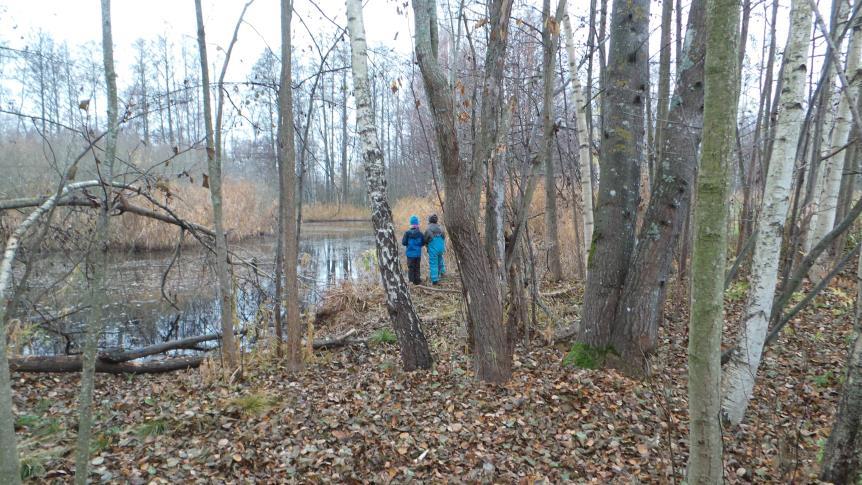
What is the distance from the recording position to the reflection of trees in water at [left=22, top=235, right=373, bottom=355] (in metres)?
7.67

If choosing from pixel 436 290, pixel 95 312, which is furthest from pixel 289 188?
pixel 436 290

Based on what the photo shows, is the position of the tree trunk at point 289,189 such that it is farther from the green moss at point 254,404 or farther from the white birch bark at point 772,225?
the white birch bark at point 772,225

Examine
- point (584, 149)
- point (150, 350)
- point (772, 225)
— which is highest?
point (584, 149)

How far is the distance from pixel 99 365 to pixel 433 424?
4.47 metres

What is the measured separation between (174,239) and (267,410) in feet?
44.6

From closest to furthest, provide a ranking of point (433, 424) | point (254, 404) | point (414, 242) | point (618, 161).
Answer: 1. point (433, 424)
2. point (254, 404)
3. point (618, 161)
4. point (414, 242)

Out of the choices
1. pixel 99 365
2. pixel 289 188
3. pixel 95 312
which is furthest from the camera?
pixel 99 365

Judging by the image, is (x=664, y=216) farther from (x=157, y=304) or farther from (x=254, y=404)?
(x=157, y=304)

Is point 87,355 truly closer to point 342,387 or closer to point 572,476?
point 342,387

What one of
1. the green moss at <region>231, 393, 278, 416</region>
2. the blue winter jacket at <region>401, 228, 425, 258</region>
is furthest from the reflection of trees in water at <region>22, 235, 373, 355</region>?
the green moss at <region>231, 393, 278, 416</region>

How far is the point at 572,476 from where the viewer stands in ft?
10.5

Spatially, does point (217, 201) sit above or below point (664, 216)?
above

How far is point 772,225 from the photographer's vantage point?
3.39 m

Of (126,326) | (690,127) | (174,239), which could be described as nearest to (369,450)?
(690,127)
